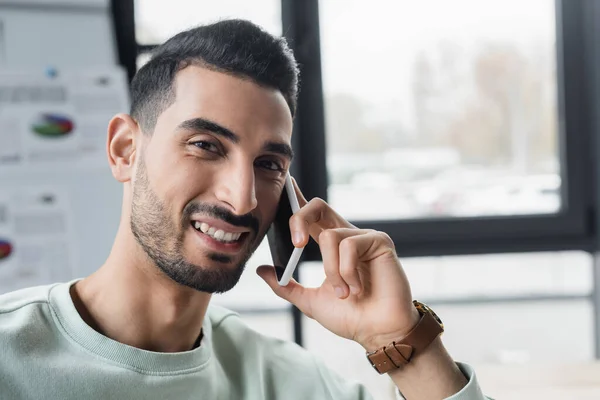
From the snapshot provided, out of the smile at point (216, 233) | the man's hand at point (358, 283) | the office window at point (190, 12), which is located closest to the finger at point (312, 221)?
the man's hand at point (358, 283)

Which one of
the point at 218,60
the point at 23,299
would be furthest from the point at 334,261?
the point at 23,299

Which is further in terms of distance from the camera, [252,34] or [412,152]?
[412,152]

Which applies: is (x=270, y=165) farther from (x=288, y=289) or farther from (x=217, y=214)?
(x=288, y=289)

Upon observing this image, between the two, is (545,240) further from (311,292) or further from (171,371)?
(171,371)

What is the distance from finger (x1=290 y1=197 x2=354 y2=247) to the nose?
0.29 feet

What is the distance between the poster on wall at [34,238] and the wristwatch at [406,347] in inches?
44.4

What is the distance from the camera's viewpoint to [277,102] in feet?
3.47

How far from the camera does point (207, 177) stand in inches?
39.4

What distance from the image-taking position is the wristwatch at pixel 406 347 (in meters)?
1.03

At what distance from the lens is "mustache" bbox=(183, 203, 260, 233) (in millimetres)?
987

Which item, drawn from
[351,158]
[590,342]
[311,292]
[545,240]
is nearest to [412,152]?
[351,158]

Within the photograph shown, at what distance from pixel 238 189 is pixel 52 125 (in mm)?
1096

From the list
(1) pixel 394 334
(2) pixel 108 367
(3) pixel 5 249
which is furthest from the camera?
(3) pixel 5 249

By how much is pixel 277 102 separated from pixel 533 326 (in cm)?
164
